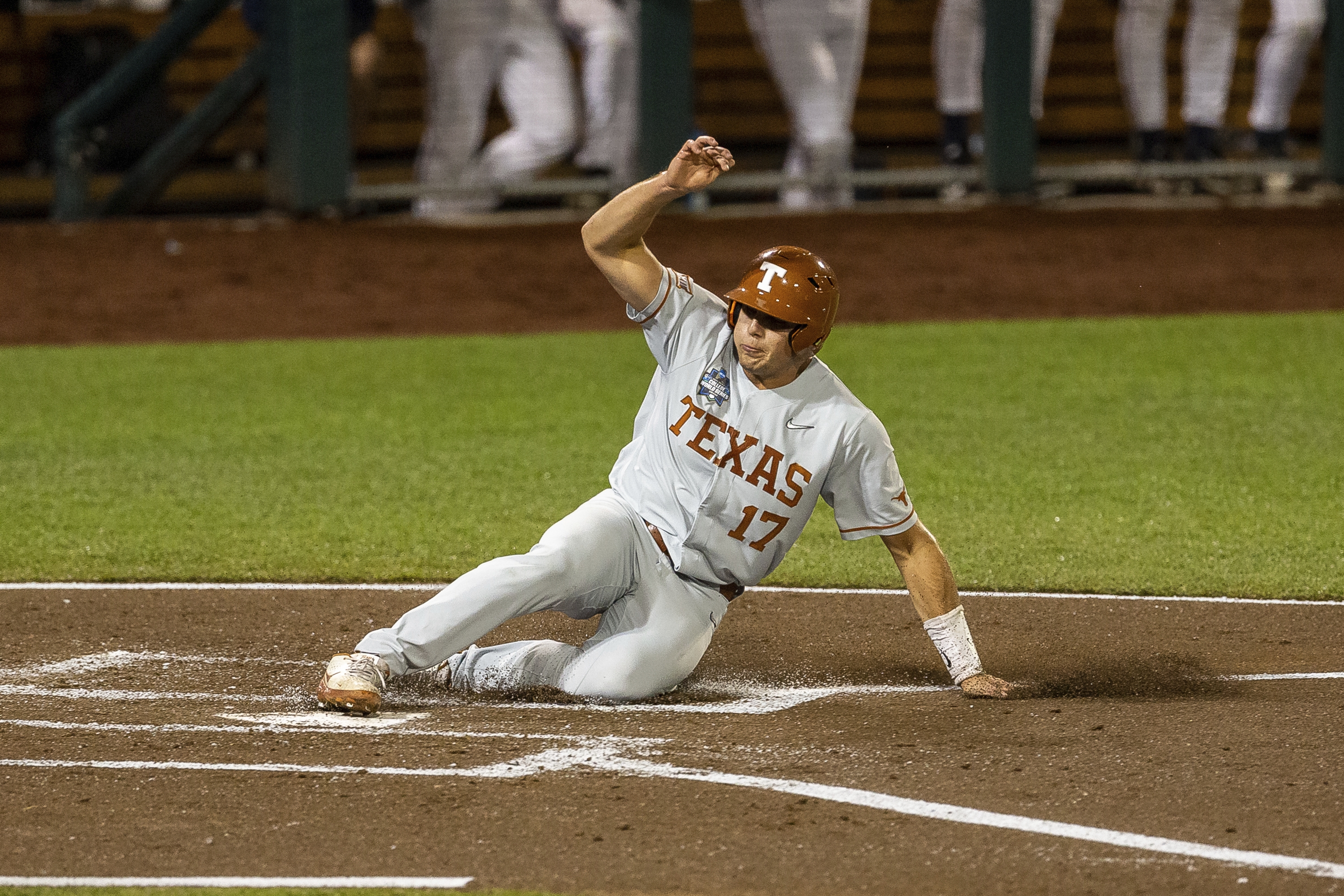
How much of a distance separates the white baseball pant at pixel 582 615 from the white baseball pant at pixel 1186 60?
1061 cm

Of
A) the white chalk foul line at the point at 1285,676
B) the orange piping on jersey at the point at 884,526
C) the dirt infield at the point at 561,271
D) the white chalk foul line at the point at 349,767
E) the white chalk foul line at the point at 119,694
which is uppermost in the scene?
the orange piping on jersey at the point at 884,526

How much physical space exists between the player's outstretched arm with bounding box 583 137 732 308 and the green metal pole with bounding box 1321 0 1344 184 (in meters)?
10.7

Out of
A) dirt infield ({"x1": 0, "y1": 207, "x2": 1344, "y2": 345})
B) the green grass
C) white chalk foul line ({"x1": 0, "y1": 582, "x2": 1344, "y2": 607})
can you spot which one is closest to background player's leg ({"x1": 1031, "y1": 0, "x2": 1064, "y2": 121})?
dirt infield ({"x1": 0, "y1": 207, "x2": 1344, "y2": 345})

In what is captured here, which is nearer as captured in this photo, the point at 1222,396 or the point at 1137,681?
the point at 1137,681

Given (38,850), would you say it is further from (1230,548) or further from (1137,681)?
(1230,548)

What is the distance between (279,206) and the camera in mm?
13773

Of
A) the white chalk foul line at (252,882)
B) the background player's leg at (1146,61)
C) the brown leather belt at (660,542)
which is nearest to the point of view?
the white chalk foul line at (252,882)

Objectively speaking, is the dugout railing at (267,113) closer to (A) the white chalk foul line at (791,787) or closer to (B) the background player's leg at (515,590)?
(B) the background player's leg at (515,590)

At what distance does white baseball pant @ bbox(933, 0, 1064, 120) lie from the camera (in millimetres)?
13742

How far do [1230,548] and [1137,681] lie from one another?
1744 mm

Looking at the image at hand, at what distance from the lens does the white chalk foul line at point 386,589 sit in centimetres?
588

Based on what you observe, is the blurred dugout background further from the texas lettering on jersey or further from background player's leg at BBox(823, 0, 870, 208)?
the texas lettering on jersey

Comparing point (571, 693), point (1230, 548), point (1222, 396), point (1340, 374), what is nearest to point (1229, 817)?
point (571, 693)

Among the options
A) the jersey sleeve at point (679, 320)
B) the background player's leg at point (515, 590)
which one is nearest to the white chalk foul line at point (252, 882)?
the background player's leg at point (515, 590)
